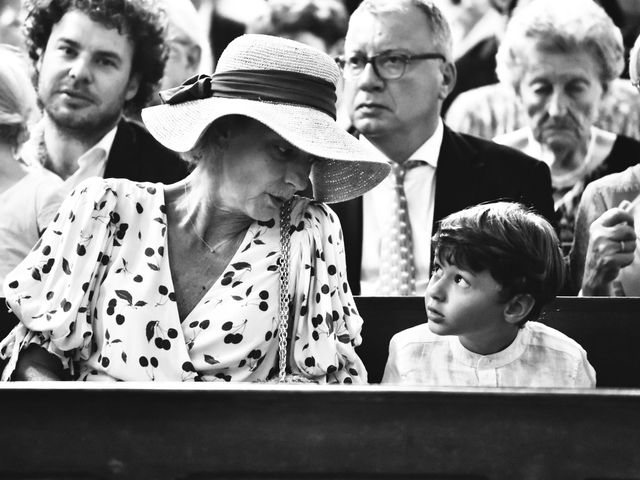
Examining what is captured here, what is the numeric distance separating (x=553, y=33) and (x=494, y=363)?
1.91m

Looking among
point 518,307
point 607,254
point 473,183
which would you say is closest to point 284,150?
point 518,307

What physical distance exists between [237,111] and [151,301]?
0.45 meters

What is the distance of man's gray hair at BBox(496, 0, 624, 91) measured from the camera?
3.83 meters

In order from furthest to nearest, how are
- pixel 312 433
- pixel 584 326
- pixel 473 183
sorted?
pixel 473 183 → pixel 584 326 → pixel 312 433

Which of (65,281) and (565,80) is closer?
(65,281)

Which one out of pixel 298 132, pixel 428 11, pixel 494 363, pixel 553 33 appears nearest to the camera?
pixel 298 132

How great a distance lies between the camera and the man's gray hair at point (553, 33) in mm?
3832

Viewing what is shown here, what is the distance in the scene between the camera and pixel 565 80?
12.6ft

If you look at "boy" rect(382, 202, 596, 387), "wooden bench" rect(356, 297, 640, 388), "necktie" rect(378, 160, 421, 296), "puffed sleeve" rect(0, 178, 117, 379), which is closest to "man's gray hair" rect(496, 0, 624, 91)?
"necktie" rect(378, 160, 421, 296)

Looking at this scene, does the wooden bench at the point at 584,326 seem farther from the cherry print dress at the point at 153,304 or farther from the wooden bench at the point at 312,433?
the wooden bench at the point at 312,433

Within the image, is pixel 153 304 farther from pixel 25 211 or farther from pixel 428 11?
pixel 428 11

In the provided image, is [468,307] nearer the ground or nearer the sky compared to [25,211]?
nearer the ground

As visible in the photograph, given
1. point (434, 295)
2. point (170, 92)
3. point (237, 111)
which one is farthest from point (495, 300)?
point (170, 92)

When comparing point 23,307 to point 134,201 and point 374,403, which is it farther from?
point 374,403
